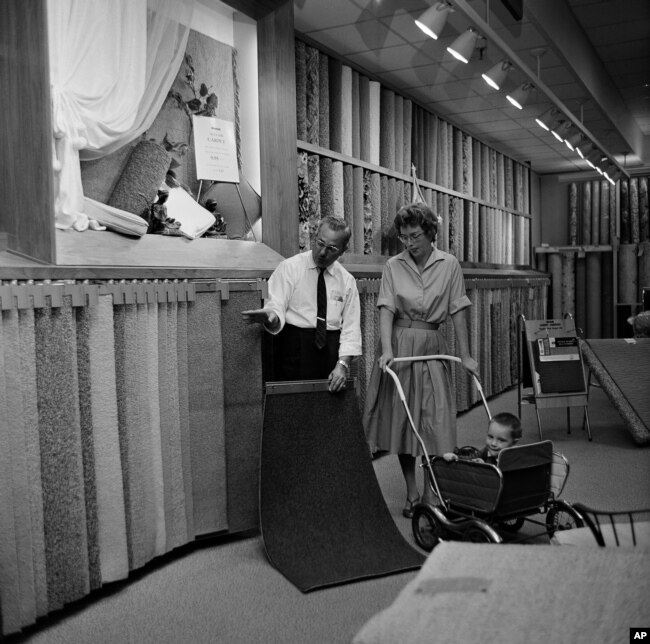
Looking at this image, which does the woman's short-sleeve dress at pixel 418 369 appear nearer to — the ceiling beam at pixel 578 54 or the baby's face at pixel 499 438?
the baby's face at pixel 499 438

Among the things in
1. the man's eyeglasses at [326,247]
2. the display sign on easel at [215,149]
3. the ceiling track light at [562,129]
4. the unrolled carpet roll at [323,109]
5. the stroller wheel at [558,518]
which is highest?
the ceiling track light at [562,129]

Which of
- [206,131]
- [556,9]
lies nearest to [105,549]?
[206,131]

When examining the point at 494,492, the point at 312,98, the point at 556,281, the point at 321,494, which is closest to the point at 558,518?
the point at 494,492

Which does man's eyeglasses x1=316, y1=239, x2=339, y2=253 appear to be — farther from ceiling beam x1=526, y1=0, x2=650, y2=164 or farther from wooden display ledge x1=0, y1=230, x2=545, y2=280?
ceiling beam x1=526, y1=0, x2=650, y2=164

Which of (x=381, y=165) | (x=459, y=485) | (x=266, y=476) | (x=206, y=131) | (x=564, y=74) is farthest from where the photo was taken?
(x=564, y=74)

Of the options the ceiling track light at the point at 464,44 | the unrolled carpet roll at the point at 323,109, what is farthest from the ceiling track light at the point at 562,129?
the unrolled carpet roll at the point at 323,109

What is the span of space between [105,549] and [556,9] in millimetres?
4433

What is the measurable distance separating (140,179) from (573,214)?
8.01m

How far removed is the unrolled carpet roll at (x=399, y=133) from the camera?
18.2 ft

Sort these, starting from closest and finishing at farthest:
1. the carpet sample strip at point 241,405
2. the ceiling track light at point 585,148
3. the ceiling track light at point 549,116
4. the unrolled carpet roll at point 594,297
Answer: the carpet sample strip at point 241,405, the ceiling track light at point 549,116, the ceiling track light at point 585,148, the unrolled carpet roll at point 594,297

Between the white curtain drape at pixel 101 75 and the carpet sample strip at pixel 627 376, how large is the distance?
12.1ft

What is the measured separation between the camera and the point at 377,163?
17.0 ft

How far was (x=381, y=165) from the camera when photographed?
530 centimetres

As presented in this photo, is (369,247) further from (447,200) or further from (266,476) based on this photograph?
(266,476)
